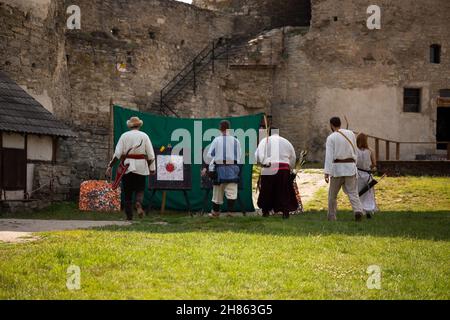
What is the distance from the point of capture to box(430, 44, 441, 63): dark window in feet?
89.6

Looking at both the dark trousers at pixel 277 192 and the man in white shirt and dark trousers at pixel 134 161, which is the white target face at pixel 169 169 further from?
the dark trousers at pixel 277 192

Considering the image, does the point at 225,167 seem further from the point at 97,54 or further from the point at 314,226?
the point at 97,54

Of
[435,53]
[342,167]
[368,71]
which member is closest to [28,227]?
[342,167]

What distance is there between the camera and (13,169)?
50.2 ft

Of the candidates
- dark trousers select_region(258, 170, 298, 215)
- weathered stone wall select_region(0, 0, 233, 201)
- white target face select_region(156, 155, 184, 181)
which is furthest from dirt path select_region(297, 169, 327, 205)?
weathered stone wall select_region(0, 0, 233, 201)

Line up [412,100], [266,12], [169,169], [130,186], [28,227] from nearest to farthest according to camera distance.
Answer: [28,227] → [130,186] → [169,169] → [412,100] → [266,12]

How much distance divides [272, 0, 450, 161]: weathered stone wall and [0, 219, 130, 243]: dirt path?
53.3ft

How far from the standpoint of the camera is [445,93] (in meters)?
27.3

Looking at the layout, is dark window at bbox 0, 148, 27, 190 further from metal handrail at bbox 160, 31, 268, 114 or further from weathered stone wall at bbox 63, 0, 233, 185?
metal handrail at bbox 160, 31, 268, 114

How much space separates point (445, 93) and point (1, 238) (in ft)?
70.4

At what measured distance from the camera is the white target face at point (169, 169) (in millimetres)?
14492

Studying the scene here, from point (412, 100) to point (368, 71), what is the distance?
2087 mm

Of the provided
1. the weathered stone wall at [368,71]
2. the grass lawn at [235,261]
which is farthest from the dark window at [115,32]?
the grass lawn at [235,261]
